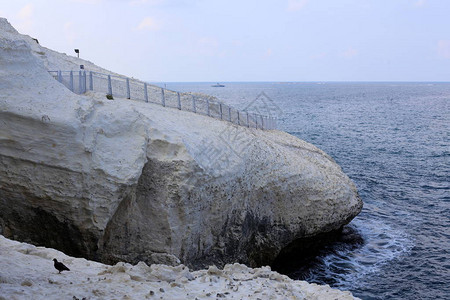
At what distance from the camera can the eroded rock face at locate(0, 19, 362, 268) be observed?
14896 mm

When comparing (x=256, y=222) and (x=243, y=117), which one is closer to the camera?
(x=256, y=222)

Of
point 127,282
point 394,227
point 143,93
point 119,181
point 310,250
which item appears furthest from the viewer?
point 394,227

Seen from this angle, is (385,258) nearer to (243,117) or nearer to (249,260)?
(249,260)

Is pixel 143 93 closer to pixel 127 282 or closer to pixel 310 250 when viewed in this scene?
pixel 310 250

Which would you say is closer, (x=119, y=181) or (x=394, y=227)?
(x=119, y=181)

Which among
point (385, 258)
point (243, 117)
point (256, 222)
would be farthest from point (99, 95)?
point (385, 258)

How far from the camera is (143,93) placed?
78.2ft

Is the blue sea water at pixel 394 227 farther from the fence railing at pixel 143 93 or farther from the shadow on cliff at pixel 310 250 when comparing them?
the fence railing at pixel 143 93

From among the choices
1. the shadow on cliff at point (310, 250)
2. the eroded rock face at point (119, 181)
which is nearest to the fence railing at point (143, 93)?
the eroded rock face at point (119, 181)

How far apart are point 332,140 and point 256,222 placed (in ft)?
119

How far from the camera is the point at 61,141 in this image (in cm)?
1486

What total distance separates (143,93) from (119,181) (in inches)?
375

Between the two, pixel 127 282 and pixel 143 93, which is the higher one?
pixel 143 93

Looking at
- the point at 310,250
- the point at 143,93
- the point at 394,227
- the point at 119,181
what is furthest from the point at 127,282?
the point at 394,227
